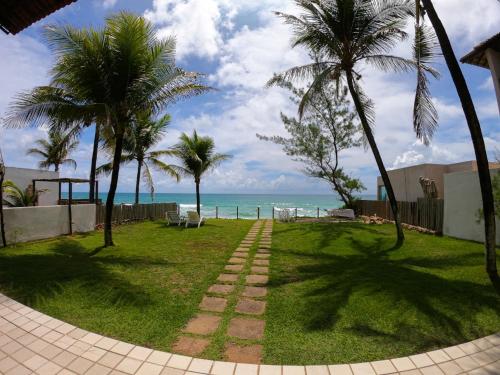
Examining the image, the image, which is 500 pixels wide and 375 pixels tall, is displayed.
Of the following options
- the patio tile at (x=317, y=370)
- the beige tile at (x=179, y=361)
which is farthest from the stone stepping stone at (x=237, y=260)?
the patio tile at (x=317, y=370)

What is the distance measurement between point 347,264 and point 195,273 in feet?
10.9

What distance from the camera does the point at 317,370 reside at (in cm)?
278

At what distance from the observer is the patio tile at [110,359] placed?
284cm

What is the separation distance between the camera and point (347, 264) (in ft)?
21.8

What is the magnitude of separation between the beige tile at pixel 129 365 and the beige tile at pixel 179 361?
0.96 feet

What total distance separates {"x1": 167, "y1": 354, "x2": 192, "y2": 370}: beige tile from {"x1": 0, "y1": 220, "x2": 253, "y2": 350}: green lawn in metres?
0.26

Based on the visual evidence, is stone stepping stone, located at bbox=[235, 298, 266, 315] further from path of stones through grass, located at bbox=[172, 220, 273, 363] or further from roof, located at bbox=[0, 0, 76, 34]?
roof, located at bbox=[0, 0, 76, 34]

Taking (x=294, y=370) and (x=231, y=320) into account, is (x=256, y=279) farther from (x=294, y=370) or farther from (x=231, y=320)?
(x=294, y=370)

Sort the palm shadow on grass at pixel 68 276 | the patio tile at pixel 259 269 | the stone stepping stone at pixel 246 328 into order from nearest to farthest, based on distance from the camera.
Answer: the stone stepping stone at pixel 246 328 → the palm shadow on grass at pixel 68 276 → the patio tile at pixel 259 269

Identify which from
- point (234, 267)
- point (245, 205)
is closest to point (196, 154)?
point (234, 267)

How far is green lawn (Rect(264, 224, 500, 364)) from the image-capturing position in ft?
10.5

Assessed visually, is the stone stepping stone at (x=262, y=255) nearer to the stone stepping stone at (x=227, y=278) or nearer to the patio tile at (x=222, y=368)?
the stone stepping stone at (x=227, y=278)

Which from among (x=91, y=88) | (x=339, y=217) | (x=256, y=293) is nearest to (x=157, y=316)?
(x=256, y=293)

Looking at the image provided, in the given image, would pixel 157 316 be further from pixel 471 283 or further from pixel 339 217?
pixel 339 217
